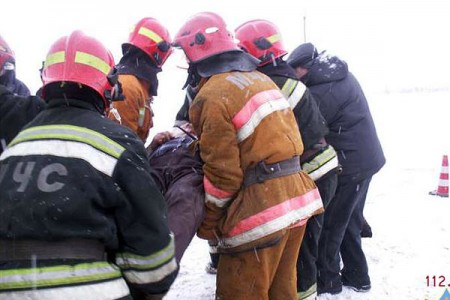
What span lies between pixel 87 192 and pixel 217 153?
1.01 m

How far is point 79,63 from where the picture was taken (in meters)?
2.00

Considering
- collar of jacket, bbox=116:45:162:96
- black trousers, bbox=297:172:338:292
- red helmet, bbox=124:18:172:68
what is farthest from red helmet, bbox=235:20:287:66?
black trousers, bbox=297:172:338:292

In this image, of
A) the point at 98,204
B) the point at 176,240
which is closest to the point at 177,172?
the point at 176,240

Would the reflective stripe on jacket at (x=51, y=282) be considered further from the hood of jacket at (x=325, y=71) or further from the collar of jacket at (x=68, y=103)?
the hood of jacket at (x=325, y=71)

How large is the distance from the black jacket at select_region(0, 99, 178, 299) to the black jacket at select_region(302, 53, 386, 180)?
7.46 feet

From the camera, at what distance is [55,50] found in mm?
2051

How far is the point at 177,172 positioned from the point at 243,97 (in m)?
0.62

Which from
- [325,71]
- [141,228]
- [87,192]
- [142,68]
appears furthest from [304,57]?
[87,192]

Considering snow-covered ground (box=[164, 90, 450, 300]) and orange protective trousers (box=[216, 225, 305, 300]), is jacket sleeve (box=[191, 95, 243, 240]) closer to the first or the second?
orange protective trousers (box=[216, 225, 305, 300])

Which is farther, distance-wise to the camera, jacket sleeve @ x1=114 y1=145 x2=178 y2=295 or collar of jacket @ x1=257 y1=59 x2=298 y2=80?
collar of jacket @ x1=257 y1=59 x2=298 y2=80

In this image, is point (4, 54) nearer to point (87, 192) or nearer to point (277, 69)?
point (87, 192)

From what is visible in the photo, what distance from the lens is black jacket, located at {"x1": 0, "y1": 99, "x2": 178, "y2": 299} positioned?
5.56 feet

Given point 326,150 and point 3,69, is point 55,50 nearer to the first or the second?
point 3,69

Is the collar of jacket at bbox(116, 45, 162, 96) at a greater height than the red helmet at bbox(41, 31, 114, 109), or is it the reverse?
the red helmet at bbox(41, 31, 114, 109)
